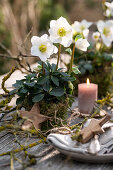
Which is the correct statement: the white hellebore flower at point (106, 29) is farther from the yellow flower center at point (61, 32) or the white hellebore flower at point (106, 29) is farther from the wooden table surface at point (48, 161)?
the wooden table surface at point (48, 161)

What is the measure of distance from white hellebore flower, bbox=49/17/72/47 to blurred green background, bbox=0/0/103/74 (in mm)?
275

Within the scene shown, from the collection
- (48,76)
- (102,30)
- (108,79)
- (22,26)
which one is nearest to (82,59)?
(108,79)

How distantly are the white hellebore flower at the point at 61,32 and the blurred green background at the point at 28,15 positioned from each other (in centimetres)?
27

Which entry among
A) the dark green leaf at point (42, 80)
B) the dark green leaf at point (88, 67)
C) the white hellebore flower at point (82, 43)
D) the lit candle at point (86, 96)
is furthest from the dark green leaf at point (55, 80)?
the dark green leaf at point (88, 67)

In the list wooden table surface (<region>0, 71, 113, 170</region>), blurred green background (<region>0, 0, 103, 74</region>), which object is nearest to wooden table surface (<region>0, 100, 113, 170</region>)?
wooden table surface (<region>0, 71, 113, 170</region>)

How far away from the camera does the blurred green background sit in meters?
3.05

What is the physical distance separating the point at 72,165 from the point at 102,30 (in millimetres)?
561

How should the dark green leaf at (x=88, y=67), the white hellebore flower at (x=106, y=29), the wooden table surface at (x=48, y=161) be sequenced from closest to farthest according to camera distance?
1. the wooden table surface at (x=48, y=161)
2. the white hellebore flower at (x=106, y=29)
3. the dark green leaf at (x=88, y=67)

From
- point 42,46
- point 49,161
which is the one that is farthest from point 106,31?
point 49,161

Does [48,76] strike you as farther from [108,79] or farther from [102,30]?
[108,79]

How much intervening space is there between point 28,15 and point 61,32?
372 centimetres

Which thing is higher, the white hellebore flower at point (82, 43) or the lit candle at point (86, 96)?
the white hellebore flower at point (82, 43)

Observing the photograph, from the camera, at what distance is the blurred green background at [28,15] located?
3053 mm

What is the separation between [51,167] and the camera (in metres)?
0.63
